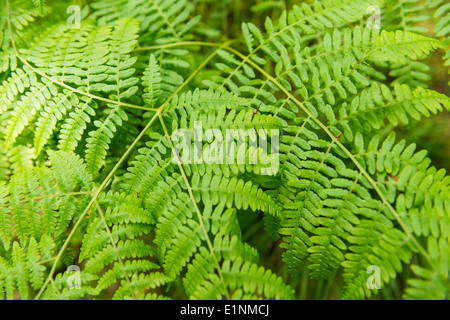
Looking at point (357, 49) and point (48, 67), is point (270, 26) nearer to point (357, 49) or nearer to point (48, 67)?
point (357, 49)

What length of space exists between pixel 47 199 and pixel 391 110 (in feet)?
6.10

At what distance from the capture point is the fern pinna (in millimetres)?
1398

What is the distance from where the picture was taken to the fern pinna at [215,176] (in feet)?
4.59

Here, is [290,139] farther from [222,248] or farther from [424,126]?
[424,126]

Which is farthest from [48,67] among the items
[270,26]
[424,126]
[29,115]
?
[424,126]

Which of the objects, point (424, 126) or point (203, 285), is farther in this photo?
point (424, 126)

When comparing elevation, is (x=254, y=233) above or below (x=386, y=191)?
below

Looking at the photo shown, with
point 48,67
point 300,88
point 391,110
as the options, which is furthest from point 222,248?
point 48,67

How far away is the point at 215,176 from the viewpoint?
155 centimetres
